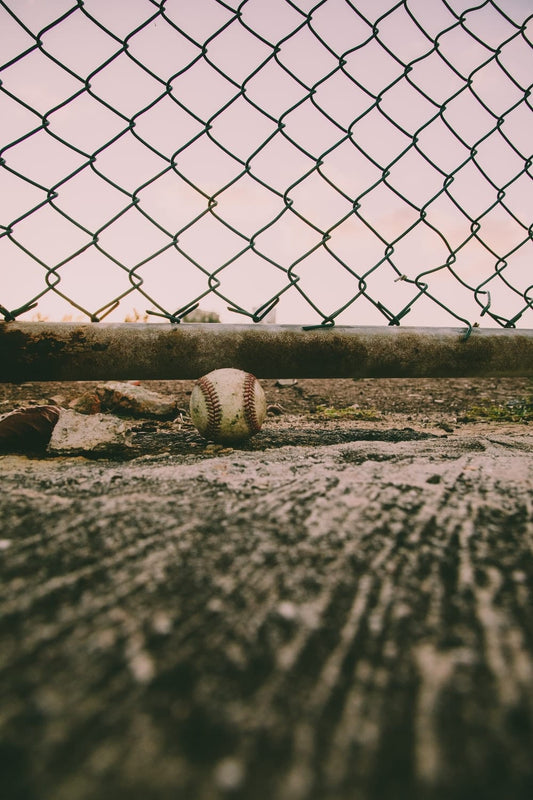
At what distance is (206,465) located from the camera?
1257mm

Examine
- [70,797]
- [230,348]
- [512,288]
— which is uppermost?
[512,288]

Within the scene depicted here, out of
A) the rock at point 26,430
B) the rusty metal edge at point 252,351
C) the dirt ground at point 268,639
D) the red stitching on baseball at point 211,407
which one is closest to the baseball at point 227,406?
the red stitching on baseball at point 211,407

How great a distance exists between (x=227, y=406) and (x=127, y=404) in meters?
0.99

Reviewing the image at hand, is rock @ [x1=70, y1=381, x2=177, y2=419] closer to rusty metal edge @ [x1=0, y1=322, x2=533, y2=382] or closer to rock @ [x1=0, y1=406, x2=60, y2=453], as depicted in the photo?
rock @ [x1=0, y1=406, x2=60, y2=453]

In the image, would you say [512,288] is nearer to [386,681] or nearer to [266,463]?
[266,463]

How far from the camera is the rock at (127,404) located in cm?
258

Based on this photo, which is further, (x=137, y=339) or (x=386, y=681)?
(x=137, y=339)

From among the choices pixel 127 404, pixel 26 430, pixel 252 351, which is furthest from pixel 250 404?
pixel 127 404

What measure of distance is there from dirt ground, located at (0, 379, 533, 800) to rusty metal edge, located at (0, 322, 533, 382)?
0.52 meters

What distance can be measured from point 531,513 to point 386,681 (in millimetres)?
517

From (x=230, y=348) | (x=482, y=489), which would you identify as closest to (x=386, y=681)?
(x=482, y=489)

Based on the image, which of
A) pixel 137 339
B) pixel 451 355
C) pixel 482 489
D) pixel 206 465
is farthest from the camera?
pixel 451 355

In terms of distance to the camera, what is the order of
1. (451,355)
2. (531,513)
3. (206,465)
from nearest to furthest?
(531,513), (206,465), (451,355)

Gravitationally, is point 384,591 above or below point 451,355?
below
